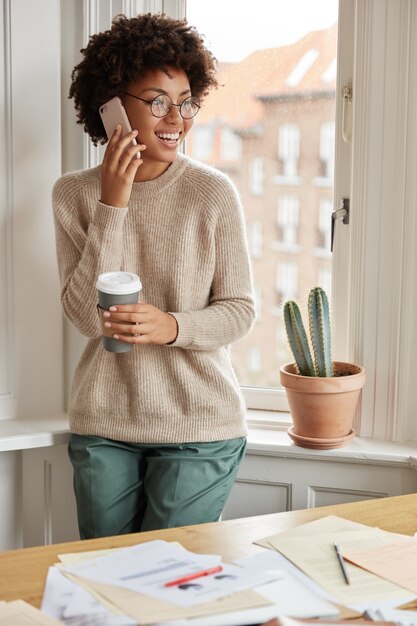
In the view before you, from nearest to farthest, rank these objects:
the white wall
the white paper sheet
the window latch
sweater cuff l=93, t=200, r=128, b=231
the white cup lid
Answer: the white paper sheet
the white cup lid
sweater cuff l=93, t=200, r=128, b=231
the white wall
the window latch

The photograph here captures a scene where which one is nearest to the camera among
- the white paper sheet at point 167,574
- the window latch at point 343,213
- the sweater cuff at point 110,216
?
the white paper sheet at point 167,574

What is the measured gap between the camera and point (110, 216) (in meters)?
2.05

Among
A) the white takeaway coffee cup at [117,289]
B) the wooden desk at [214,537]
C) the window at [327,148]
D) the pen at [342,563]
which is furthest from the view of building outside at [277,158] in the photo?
the pen at [342,563]

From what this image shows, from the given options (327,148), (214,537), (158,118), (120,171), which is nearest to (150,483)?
(214,537)

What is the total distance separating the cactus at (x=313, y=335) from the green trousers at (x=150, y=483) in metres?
0.31

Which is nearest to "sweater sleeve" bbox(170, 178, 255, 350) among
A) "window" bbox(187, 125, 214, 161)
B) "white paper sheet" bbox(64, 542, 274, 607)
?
"window" bbox(187, 125, 214, 161)

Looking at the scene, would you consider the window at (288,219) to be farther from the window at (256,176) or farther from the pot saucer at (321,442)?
the pot saucer at (321,442)

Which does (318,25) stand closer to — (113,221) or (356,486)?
(113,221)

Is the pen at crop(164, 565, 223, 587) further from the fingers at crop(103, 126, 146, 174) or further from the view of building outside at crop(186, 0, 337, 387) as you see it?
the view of building outside at crop(186, 0, 337, 387)

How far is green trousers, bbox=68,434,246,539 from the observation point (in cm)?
212

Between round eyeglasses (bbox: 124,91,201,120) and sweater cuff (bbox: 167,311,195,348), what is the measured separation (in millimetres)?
482

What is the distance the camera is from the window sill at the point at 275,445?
2352 millimetres

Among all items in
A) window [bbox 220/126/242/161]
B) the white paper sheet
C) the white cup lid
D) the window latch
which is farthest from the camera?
window [bbox 220/126/242/161]

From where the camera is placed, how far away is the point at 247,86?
8.55ft
